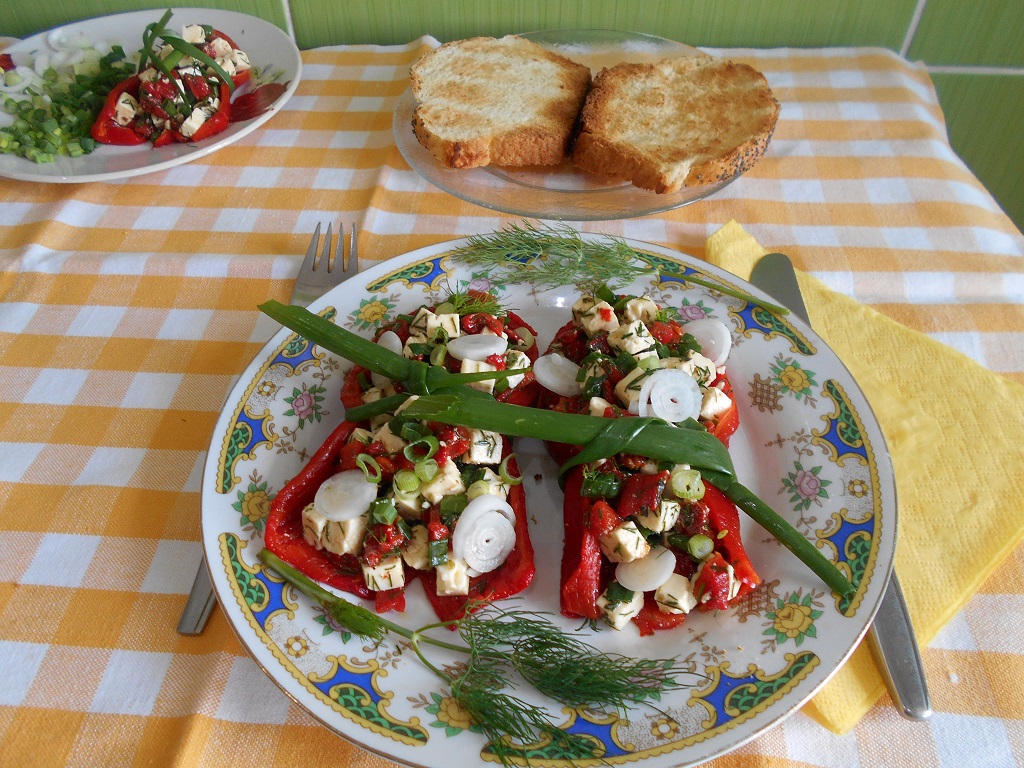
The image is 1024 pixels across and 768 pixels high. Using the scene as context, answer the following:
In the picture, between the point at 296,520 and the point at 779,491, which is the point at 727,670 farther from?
the point at 296,520

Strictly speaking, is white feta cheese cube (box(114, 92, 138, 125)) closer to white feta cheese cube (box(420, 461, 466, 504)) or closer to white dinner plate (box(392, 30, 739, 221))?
white dinner plate (box(392, 30, 739, 221))

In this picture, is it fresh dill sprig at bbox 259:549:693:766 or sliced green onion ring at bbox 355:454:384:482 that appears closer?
fresh dill sprig at bbox 259:549:693:766

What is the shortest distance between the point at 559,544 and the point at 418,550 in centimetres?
31

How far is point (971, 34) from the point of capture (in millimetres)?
2881

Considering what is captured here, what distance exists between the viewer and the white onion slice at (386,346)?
5.13 ft

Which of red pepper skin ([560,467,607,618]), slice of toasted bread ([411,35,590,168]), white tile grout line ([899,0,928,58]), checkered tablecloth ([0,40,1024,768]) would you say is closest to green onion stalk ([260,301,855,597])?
red pepper skin ([560,467,607,618])

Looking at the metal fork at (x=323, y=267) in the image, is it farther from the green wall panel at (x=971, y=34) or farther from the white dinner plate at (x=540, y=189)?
the green wall panel at (x=971, y=34)

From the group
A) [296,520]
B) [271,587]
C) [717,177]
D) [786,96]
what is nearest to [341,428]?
[296,520]

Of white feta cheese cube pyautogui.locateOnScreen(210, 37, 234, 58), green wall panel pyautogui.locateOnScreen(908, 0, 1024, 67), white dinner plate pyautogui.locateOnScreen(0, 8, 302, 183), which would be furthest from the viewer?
green wall panel pyautogui.locateOnScreen(908, 0, 1024, 67)

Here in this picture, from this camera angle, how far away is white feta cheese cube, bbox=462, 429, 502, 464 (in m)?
1.38

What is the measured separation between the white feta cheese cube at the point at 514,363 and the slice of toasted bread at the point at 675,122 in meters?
0.94

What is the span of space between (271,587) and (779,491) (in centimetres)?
104

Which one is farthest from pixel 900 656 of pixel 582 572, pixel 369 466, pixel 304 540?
pixel 304 540

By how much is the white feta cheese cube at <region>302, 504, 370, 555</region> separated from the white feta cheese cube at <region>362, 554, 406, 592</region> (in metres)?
0.05
